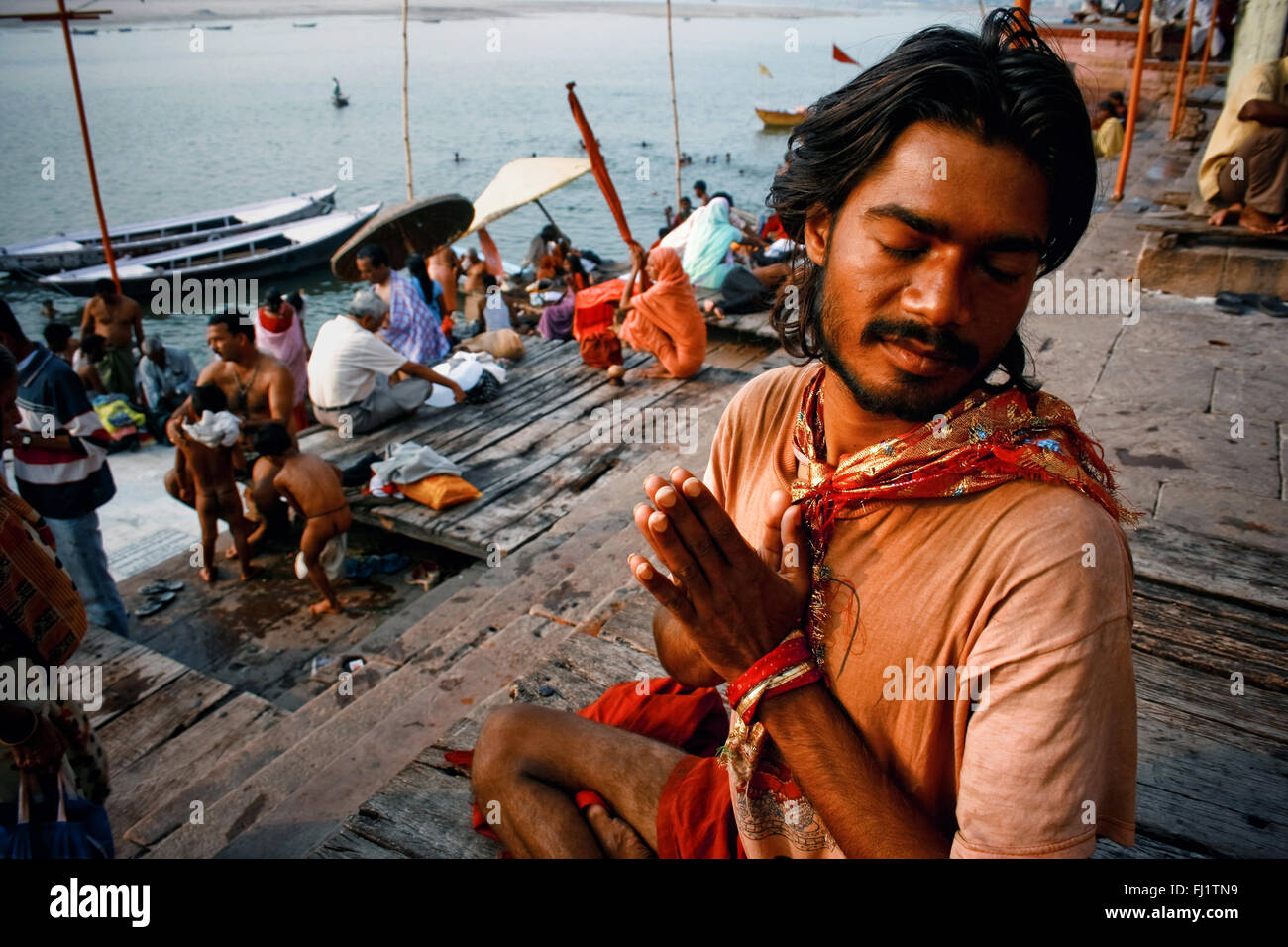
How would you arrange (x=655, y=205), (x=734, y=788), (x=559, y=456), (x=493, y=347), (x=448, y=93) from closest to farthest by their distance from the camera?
(x=734, y=788)
(x=559, y=456)
(x=493, y=347)
(x=655, y=205)
(x=448, y=93)

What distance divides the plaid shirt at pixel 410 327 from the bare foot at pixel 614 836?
25.1 feet

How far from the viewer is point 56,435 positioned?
186 inches

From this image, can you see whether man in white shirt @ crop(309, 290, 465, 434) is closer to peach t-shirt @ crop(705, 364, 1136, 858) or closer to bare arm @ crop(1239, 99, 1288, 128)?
peach t-shirt @ crop(705, 364, 1136, 858)

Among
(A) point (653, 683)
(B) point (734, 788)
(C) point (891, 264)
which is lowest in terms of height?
(A) point (653, 683)

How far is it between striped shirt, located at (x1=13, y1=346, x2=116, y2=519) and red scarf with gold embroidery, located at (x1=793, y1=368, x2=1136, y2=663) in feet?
16.2

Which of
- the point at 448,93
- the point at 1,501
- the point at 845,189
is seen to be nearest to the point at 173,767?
the point at 1,501

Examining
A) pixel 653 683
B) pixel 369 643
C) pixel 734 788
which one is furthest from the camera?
pixel 369 643

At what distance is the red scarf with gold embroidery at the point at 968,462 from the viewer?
1.22m

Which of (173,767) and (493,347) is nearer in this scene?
(173,767)

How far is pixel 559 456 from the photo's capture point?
22.7ft

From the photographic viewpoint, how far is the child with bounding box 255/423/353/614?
570 centimetres
